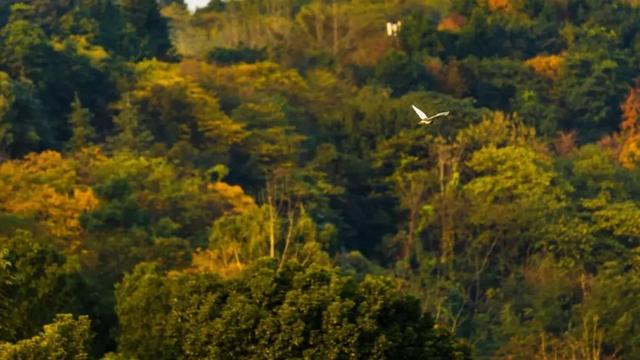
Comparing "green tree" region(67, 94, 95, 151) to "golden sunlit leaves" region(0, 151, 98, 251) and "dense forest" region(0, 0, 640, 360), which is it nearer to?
"dense forest" region(0, 0, 640, 360)

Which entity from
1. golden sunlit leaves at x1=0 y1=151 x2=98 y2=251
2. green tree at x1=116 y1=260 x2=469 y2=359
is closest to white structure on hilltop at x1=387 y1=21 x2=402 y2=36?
golden sunlit leaves at x1=0 y1=151 x2=98 y2=251

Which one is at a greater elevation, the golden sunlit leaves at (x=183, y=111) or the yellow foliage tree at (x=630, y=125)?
the golden sunlit leaves at (x=183, y=111)

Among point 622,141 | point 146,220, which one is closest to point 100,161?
point 146,220

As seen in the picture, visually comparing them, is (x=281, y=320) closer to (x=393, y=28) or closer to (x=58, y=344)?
(x=58, y=344)

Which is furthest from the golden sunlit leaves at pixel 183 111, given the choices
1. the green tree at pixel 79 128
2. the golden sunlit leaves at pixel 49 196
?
the golden sunlit leaves at pixel 49 196

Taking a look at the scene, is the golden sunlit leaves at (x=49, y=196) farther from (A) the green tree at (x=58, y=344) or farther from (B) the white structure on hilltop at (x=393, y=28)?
(B) the white structure on hilltop at (x=393, y=28)

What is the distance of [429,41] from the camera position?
80.2 m

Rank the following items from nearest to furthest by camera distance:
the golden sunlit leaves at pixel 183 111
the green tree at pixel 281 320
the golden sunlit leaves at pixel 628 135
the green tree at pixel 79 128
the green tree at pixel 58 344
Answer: the green tree at pixel 58 344
the green tree at pixel 281 320
the green tree at pixel 79 128
the golden sunlit leaves at pixel 183 111
the golden sunlit leaves at pixel 628 135

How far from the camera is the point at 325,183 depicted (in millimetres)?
63906

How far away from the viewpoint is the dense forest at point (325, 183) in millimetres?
36531

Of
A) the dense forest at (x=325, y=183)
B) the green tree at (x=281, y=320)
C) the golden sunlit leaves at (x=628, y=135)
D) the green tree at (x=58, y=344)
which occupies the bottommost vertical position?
the golden sunlit leaves at (x=628, y=135)

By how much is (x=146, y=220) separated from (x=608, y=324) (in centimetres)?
1077

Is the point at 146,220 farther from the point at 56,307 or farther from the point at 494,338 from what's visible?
the point at 56,307

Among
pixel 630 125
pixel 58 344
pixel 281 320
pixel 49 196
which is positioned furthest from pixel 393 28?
pixel 58 344
